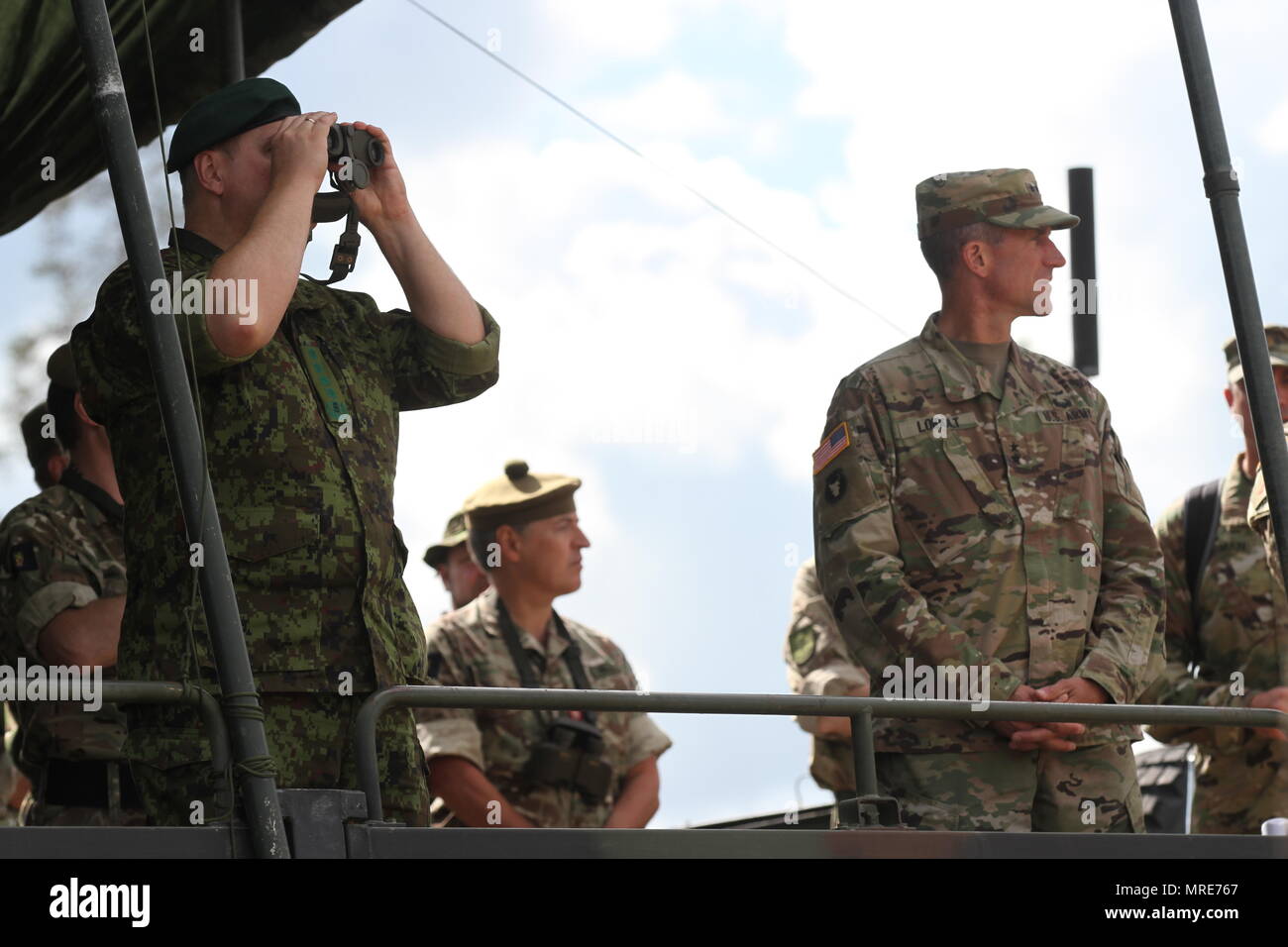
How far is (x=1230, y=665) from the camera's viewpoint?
625 cm

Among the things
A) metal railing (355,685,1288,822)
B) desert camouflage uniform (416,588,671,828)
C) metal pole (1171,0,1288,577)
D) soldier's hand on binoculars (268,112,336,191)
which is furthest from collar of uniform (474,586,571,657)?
metal pole (1171,0,1288,577)

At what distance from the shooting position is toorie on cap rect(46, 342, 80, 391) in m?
5.70

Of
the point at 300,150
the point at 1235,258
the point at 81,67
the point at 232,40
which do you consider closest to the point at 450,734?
the point at 300,150

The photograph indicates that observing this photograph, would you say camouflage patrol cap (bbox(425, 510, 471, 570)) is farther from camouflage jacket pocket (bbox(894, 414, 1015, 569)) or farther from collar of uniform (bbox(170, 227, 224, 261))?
collar of uniform (bbox(170, 227, 224, 261))

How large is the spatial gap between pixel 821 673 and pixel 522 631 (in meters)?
1.00

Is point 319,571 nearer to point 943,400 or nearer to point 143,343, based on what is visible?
point 143,343

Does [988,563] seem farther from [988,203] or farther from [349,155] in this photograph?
[349,155]

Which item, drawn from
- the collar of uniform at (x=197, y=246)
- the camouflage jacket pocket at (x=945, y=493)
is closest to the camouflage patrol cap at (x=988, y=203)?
the camouflage jacket pocket at (x=945, y=493)

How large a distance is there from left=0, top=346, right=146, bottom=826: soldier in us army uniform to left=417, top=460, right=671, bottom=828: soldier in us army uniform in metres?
0.90
